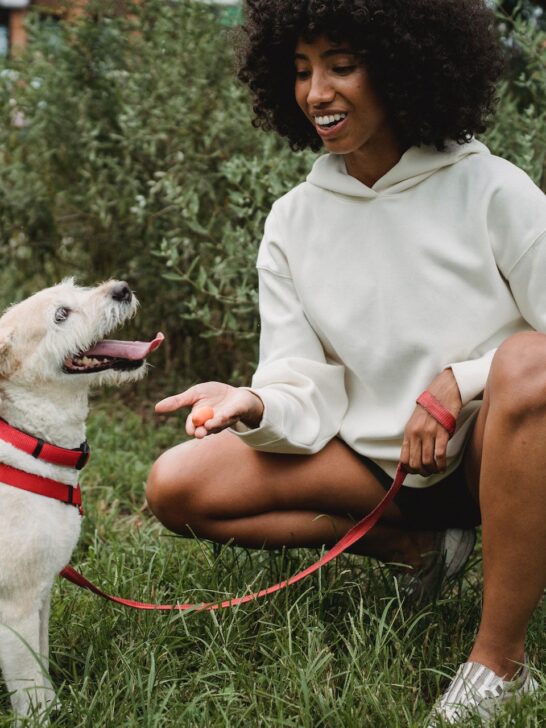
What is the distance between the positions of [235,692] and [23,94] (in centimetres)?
371

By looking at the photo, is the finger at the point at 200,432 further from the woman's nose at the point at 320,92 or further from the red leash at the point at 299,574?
Answer: the woman's nose at the point at 320,92

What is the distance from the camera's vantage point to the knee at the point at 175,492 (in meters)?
2.68

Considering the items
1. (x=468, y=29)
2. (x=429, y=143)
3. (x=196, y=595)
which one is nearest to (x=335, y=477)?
(x=196, y=595)

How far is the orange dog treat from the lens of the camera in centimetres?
217

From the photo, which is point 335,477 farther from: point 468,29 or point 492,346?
point 468,29

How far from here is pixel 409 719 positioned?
6.64 feet

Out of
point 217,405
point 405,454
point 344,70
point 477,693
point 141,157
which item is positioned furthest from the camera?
point 141,157

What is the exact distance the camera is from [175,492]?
106 inches

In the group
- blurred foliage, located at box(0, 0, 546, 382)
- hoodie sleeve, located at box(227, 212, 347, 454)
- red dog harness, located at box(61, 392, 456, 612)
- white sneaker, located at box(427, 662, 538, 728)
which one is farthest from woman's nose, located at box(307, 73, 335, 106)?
blurred foliage, located at box(0, 0, 546, 382)

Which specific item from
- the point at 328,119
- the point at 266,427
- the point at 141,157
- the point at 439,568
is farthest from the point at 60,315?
the point at 141,157

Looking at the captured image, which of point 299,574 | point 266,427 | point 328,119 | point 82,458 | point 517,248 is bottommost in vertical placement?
point 299,574

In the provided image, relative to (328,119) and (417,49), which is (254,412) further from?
(417,49)

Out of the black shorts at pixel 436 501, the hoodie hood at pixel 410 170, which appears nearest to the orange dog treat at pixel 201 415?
the black shorts at pixel 436 501

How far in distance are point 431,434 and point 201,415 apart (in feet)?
1.93
